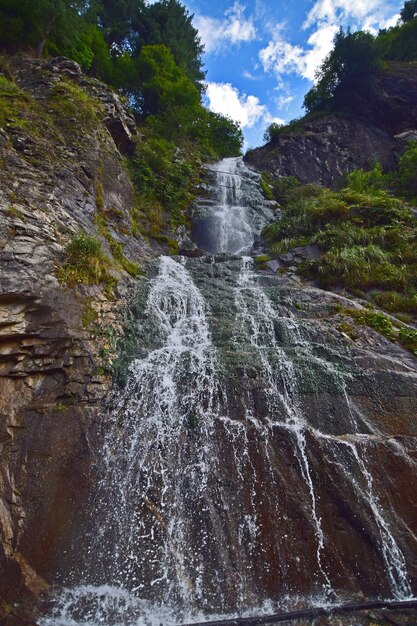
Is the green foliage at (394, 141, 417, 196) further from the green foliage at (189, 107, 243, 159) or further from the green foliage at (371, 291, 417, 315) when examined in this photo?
the green foliage at (189, 107, 243, 159)

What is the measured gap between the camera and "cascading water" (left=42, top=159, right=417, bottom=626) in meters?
3.89

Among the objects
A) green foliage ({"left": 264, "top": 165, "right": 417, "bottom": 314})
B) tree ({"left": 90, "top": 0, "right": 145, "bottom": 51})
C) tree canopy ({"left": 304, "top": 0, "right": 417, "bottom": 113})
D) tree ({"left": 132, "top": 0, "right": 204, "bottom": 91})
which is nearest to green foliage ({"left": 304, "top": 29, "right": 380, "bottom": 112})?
tree canopy ({"left": 304, "top": 0, "right": 417, "bottom": 113})

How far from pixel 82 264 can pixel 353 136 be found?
24.1 meters

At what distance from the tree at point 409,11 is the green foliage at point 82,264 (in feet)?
116

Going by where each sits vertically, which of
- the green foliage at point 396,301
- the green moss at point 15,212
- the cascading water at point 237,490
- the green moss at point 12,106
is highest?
the green moss at point 12,106

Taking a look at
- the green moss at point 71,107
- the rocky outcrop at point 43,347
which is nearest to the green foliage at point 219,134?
the green moss at point 71,107

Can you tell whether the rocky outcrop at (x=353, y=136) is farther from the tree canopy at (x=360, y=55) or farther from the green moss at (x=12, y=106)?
the green moss at (x=12, y=106)

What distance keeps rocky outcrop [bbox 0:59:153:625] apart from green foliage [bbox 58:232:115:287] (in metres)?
0.15

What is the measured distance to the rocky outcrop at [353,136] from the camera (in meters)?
21.8

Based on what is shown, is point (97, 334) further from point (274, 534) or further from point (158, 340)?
point (274, 534)

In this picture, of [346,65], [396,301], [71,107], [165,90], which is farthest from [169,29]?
[396,301]

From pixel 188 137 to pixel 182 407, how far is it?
863 inches

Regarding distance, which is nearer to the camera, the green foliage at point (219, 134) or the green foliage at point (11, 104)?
the green foliage at point (11, 104)

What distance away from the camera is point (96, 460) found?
15.7ft
